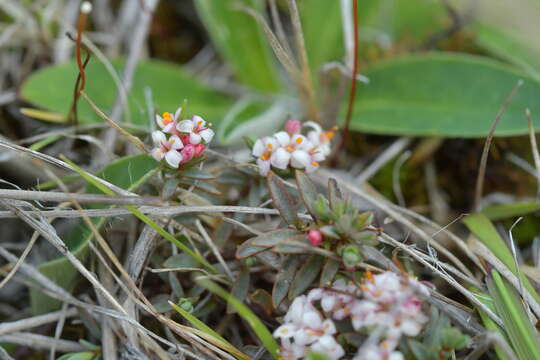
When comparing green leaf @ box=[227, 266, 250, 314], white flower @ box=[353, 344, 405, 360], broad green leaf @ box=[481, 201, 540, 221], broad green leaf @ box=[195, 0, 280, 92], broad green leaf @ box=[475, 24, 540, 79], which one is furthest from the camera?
broad green leaf @ box=[195, 0, 280, 92]

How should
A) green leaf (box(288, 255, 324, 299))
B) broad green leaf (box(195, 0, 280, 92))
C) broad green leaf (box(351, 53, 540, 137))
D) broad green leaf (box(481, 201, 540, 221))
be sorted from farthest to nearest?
broad green leaf (box(195, 0, 280, 92)) → broad green leaf (box(351, 53, 540, 137)) → broad green leaf (box(481, 201, 540, 221)) → green leaf (box(288, 255, 324, 299))

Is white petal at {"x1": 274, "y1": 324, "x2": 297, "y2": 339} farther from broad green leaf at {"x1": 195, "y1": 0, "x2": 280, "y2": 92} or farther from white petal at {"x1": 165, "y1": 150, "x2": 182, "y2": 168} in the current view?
broad green leaf at {"x1": 195, "y1": 0, "x2": 280, "y2": 92}

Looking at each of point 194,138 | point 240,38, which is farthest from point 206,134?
point 240,38

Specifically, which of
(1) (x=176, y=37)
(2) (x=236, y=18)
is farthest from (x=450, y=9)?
(1) (x=176, y=37)

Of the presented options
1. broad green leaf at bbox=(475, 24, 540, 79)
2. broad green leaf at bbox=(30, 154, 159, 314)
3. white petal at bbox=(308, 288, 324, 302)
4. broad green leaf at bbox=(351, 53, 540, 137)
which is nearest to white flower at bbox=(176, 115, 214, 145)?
broad green leaf at bbox=(30, 154, 159, 314)

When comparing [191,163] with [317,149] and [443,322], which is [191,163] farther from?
[443,322]

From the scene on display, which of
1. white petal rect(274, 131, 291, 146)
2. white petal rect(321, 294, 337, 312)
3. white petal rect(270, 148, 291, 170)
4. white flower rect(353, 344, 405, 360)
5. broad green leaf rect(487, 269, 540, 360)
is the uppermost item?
white petal rect(274, 131, 291, 146)

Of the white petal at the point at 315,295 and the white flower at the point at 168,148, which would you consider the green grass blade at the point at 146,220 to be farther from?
the white petal at the point at 315,295
